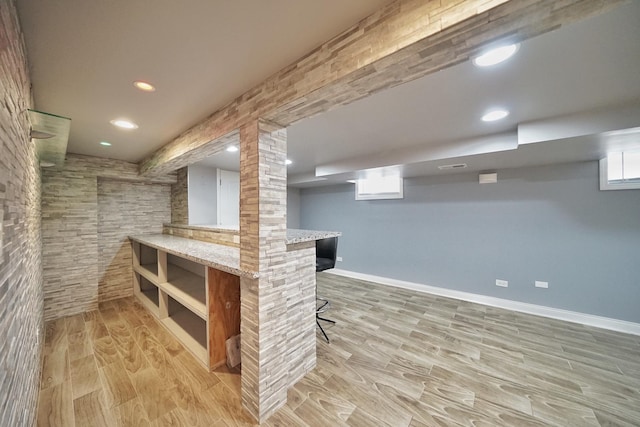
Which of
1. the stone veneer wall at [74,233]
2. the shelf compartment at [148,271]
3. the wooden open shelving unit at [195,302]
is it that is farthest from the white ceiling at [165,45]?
the shelf compartment at [148,271]

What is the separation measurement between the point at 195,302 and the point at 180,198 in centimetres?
234

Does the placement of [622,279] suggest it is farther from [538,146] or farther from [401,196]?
[401,196]

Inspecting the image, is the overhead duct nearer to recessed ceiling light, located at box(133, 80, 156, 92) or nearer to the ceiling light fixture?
recessed ceiling light, located at box(133, 80, 156, 92)

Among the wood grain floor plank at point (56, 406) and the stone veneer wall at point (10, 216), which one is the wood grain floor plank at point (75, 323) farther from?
the stone veneer wall at point (10, 216)

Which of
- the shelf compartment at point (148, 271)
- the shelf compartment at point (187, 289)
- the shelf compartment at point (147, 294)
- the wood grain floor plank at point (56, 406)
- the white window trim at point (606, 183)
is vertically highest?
the white window trim at point (606, 183)

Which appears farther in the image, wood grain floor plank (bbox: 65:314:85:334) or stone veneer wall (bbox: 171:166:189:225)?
stone veneer wall (bbox: 171:166:189:225)

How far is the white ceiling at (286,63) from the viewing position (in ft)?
3.00

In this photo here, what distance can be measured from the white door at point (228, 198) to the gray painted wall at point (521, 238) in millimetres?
2722

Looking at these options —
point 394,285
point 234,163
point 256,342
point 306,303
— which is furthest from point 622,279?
point 234,163

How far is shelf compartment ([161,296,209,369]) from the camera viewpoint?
84.0 inches

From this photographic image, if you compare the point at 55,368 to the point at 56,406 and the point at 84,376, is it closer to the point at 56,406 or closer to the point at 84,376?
the point at 84,376

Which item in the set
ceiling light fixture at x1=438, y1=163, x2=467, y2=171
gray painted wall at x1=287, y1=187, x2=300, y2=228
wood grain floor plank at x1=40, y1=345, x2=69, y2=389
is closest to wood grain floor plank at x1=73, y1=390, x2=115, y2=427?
wood grain floor plank at x1=40, y1=345, x2=69, y2=389

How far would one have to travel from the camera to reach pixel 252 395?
4.92ft

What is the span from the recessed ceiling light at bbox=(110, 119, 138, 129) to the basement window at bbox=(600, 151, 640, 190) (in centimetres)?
510
